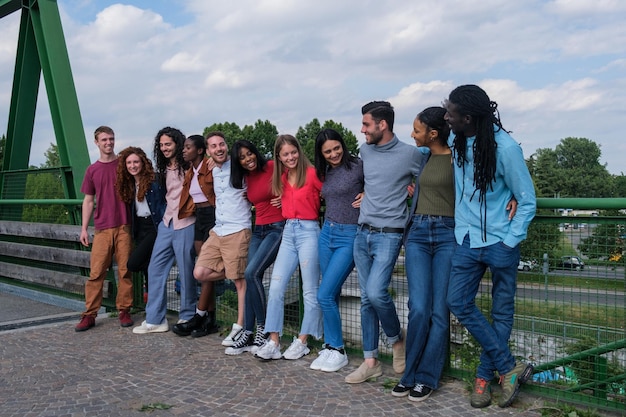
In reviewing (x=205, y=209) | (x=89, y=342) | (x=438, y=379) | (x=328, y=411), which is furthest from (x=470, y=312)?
(x=89, y=342)

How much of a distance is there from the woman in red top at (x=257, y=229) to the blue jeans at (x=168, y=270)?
0.87m

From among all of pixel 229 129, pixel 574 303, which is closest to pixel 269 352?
pixel 574 303

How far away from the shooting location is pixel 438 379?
4102mm

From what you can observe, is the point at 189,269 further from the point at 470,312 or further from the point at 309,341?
the point at 470,312

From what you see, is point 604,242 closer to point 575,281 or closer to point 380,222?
point 575,281

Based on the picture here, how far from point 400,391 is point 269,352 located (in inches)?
49.8

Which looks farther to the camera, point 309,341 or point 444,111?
point 309,341

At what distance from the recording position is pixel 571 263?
12.3ft

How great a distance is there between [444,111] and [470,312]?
1.35 m

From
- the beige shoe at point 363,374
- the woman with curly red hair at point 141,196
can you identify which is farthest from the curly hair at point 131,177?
the beige shoe at point 363,374

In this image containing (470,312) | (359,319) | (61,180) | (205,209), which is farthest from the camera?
(61,180)

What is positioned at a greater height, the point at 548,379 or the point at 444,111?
the point at 444,111

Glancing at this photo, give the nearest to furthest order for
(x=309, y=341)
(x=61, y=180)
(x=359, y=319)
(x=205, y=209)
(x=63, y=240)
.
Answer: (x=359, y=319) < (x=309, y=341) < (x=205, y=209) < (x=63, y=240) < (x=61, y=180)

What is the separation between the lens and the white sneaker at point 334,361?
4676 millimetres
